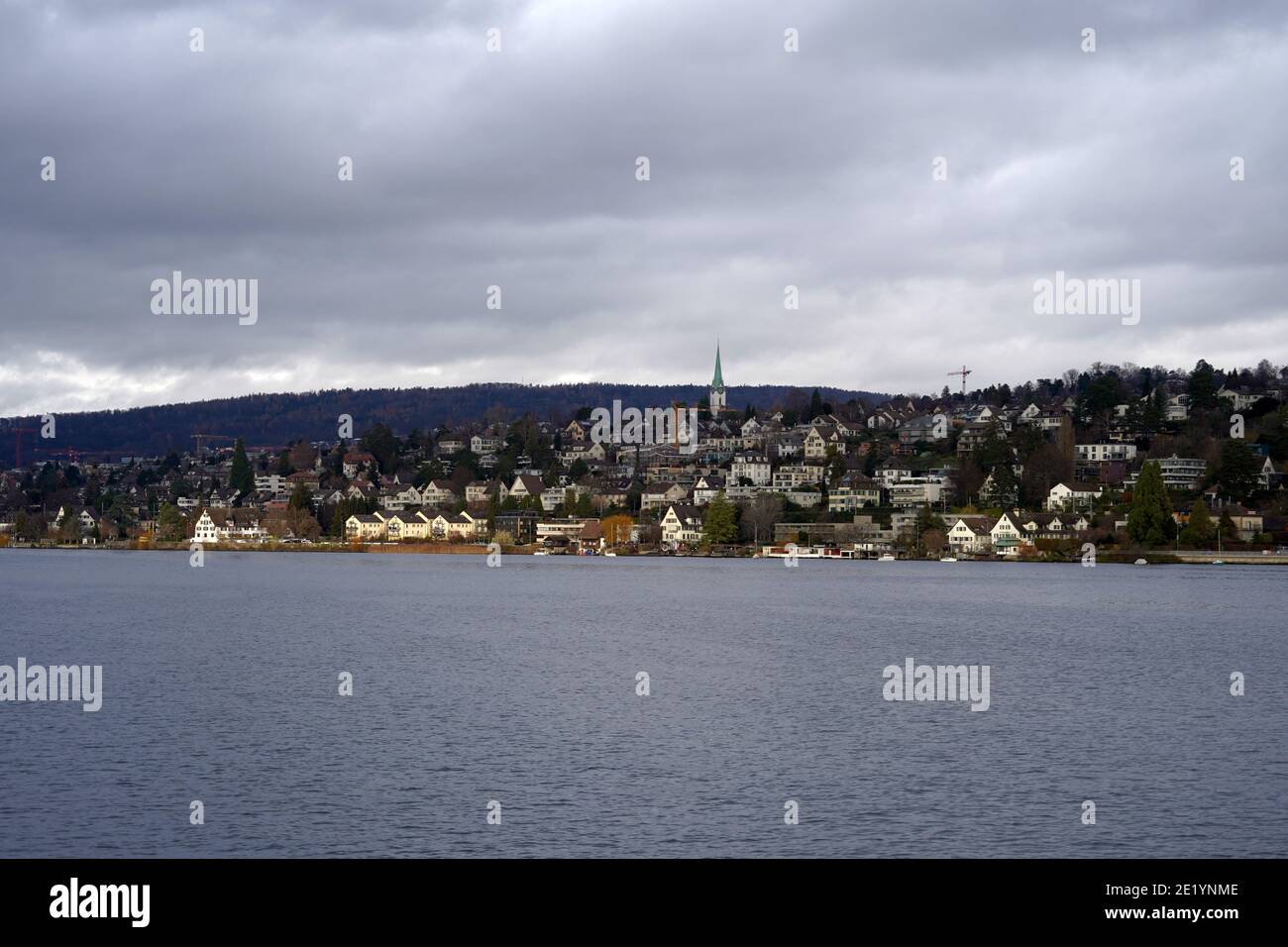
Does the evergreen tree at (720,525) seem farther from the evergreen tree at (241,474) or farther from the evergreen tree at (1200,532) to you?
the evergreen tree at (241,474)

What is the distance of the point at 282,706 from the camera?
85.0ft

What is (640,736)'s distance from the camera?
74.2 feet

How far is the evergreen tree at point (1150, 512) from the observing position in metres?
85.7

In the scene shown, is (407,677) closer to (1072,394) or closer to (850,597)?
(850,597)

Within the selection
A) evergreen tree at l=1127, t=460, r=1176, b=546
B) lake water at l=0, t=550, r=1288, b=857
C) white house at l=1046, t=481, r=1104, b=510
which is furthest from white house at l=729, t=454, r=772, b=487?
lake water at l=0, t=550, r=1288, b=857

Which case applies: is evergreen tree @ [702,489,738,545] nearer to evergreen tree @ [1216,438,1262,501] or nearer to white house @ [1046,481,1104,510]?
white house @ [1046,481,1104,510]

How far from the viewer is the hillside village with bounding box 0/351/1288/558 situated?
9794 cm

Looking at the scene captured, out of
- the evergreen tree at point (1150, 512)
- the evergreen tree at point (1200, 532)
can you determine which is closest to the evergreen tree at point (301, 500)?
→ the evergreen tree at point (1150, 512)

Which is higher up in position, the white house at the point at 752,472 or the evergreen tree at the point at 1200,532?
the white house at the point at 752,472

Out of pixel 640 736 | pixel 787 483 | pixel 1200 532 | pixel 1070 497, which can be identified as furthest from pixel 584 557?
pixel 640 736

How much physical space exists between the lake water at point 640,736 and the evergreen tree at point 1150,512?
1489 inches

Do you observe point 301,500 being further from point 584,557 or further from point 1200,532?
point 1200,532

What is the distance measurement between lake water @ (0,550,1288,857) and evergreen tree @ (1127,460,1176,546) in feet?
124
